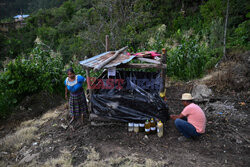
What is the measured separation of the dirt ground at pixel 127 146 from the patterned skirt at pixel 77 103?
30cm

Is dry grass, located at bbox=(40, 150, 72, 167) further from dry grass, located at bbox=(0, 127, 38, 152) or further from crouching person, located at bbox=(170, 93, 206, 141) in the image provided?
crouching person, located at bbox=(170, 93, 206, 141)

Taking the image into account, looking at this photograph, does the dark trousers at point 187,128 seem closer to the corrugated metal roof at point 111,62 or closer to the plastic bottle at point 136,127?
the plastic bottle at point 136,127

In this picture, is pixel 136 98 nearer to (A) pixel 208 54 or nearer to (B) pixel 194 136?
(B) pixel 194 136

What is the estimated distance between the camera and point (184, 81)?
21.7 ft

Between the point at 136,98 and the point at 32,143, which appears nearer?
the point at 136,98

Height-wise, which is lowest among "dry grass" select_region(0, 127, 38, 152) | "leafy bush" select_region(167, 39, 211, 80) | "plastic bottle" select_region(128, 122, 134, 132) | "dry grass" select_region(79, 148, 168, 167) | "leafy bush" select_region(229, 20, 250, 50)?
"dry grass" select_region(0, 127, 38, 152)

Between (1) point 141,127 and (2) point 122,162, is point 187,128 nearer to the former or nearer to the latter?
(1) point 141,127

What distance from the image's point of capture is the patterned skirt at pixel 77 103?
4.05 meters

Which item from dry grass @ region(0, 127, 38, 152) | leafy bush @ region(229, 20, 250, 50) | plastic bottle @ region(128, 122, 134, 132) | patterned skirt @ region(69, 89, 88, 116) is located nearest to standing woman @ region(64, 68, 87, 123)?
patterned skirt @ region(69, 89, 88, 116)

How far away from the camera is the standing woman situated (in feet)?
12.7

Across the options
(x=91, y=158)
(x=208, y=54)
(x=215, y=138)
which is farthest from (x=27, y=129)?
(x=208, y=54)

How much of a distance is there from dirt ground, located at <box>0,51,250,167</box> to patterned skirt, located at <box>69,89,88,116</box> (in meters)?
0.30

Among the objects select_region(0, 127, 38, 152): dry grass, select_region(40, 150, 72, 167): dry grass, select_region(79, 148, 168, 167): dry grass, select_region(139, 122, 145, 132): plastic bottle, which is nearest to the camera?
select_region(79, 148, 168, 167): dry grass

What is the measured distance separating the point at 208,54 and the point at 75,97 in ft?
18.9
